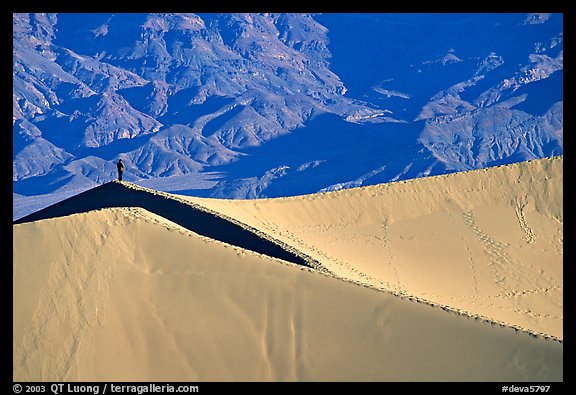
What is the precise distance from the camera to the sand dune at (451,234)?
31.7m

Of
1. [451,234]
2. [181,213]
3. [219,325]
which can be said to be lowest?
[219,325]

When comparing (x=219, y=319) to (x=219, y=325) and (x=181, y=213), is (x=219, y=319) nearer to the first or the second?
(x=219, y=325)

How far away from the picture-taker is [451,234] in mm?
37250

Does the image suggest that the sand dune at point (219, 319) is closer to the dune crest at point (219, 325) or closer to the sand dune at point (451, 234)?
the dune crest at point (219, 325)

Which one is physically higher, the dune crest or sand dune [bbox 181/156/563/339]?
sand dune [bbox 181/156/563/339]

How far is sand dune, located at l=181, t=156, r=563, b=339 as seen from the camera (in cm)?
3166

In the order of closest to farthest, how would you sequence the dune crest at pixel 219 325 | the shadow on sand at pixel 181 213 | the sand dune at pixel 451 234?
the dune crest at pixel 219 325, the shadow on sand at pixel 181 213, the sand dune at pixel 451 234

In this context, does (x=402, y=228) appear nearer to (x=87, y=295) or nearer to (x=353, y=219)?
(x=353, y=219)

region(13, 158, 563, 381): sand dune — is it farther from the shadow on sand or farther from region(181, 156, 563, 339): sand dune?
region(181, 156, 563, 339): sand dune

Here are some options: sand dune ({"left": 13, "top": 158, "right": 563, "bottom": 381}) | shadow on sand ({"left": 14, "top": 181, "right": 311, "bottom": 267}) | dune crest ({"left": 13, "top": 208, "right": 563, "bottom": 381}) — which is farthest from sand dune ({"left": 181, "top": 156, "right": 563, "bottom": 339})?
dune crest ({"left": 13, "top": 208, "right": 563, "bottom": 381})

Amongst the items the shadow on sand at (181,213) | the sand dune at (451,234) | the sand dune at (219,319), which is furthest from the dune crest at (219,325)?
the sand dune at (451,234)

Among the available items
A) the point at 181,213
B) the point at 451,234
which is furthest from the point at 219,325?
the point at 451,234

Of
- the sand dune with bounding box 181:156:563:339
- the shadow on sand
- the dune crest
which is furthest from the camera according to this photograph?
the sand dune with bounding box 181:156:563:339
